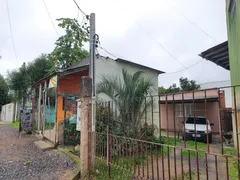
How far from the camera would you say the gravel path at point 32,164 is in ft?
15.3

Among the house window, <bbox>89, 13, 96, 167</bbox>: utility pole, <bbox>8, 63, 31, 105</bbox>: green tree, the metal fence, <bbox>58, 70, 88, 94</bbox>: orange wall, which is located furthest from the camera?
<bbox>8, 63, 31, 105</bbox>: green tree

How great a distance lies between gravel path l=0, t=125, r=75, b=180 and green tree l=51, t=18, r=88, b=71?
Answer: 13.1 metres

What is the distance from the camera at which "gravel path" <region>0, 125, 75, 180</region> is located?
466cm

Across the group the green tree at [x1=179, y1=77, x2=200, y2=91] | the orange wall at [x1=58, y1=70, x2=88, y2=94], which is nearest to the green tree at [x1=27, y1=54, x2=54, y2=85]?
the orange wall at [x1=58, y1=70, x2=88, y2=94]

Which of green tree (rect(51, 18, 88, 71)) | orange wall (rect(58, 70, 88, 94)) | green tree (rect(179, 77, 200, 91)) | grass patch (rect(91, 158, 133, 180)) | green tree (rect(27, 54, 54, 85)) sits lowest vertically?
grass patch (rect(91, 158, 133, 180))

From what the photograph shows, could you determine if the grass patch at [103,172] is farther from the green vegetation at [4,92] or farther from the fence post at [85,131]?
the green vegetation at [4,92]

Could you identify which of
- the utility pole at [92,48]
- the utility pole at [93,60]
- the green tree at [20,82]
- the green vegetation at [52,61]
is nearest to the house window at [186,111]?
the utility pole at [93,60]

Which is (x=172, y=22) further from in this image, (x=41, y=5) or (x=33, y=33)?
(x=33, y=33)

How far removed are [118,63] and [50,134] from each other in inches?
176

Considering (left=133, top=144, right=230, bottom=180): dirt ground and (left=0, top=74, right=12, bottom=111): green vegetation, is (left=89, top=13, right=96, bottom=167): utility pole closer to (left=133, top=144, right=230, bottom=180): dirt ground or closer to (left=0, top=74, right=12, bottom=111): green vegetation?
(left=133, top=144, right=230, bottom=180): dirt ground

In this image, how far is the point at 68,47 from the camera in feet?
64.8

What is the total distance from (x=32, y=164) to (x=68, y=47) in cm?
1602

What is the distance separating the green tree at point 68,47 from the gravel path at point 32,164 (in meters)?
13.1

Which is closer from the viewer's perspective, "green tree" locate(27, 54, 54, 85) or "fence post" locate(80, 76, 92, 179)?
"fence post" locate(80, 76, 92, 179)
